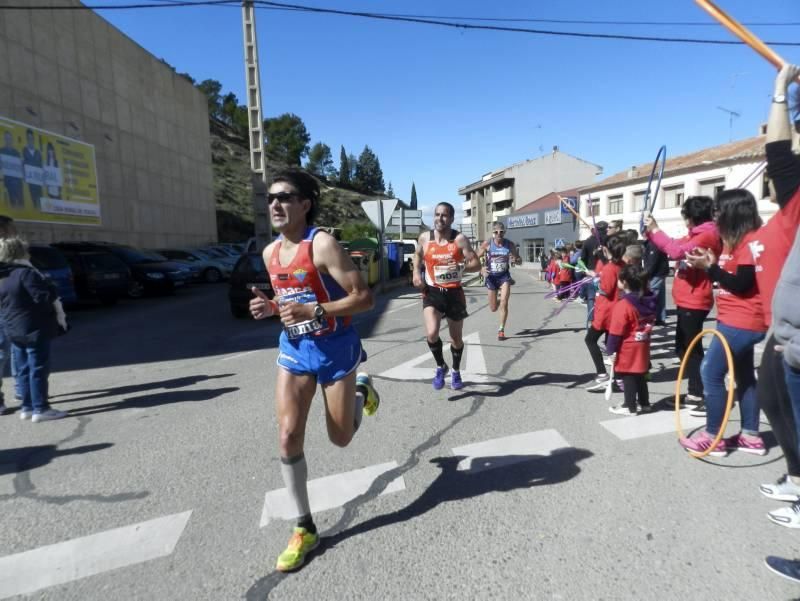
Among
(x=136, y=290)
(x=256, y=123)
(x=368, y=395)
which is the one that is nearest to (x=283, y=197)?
(x=368, y=395)

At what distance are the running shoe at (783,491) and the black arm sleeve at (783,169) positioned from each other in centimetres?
174

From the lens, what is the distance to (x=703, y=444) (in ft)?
12.2

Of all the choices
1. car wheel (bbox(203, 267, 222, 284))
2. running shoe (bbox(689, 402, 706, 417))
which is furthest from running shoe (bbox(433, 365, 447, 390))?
car wheel (bbox(203, 267, 222, 284))

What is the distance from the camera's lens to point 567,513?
2949 mm

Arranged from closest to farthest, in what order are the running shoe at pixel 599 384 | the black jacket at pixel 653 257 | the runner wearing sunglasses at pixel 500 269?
1. the running shoe at pixel 599 384
2. the black jacket at pixel 653 257
3. the runner wearing sunglasses at pixel 500 269

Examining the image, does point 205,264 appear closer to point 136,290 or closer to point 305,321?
point 136,290

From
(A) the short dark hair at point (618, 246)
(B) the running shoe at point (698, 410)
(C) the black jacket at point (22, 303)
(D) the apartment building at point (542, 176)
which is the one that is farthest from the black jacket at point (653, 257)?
(D) the apartment building at point (542, 176)

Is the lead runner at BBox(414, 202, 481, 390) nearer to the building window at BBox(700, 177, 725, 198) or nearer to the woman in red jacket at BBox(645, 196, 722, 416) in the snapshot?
the woman in red jacket at BBox(645, 196, 722, 416)

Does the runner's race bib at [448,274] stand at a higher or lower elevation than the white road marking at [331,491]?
higher

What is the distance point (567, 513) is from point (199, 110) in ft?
122

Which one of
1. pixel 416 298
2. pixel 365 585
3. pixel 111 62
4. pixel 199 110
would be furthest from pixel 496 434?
pixel 199 110

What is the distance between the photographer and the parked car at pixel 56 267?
11.5 meters

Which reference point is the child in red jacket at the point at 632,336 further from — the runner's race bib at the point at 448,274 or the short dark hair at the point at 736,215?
the runner's race bib at the point at 448,274

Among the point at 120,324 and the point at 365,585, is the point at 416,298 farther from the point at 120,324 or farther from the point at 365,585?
the point at 365,585
